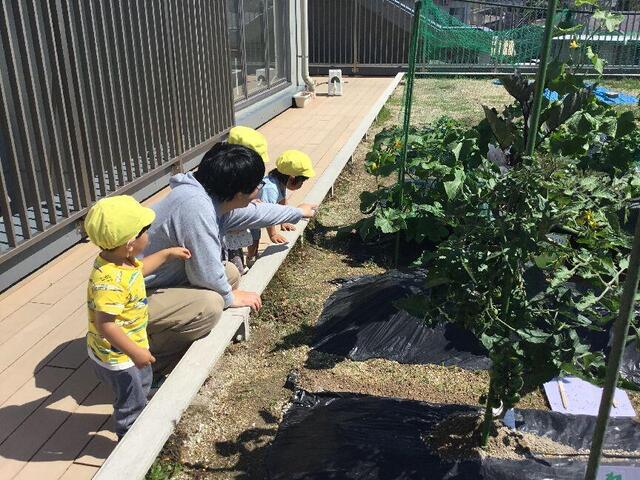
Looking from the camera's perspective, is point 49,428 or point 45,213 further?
point 45,213

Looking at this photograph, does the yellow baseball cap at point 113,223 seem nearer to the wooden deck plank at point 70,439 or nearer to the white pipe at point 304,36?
the wooden deck plank at point 70,439

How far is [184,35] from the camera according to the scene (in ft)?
18.8

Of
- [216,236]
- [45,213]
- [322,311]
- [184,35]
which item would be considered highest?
[184,35]

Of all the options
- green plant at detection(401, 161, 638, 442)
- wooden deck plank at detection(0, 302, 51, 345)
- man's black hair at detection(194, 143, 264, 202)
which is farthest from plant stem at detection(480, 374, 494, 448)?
wooden deck plank at detection(0, 302, 51, 345)

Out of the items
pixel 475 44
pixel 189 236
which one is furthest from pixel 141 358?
pixel 475 44

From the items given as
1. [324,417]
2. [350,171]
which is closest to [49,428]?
[324,417]

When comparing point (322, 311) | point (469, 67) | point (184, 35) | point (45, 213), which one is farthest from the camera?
point (469, 67)

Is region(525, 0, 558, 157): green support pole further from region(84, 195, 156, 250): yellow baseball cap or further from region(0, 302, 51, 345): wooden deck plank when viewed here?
region(0, 302, 51, 345): wooden deck plank

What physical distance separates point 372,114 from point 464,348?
614 centimetres

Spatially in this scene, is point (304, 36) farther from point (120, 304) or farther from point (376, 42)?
point (120, 304)

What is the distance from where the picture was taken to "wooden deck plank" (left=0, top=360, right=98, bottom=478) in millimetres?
2357

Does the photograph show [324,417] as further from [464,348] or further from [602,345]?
[602,345]

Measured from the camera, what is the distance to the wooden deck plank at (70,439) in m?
2.31

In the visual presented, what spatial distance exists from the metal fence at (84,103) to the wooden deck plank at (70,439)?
1277mm
